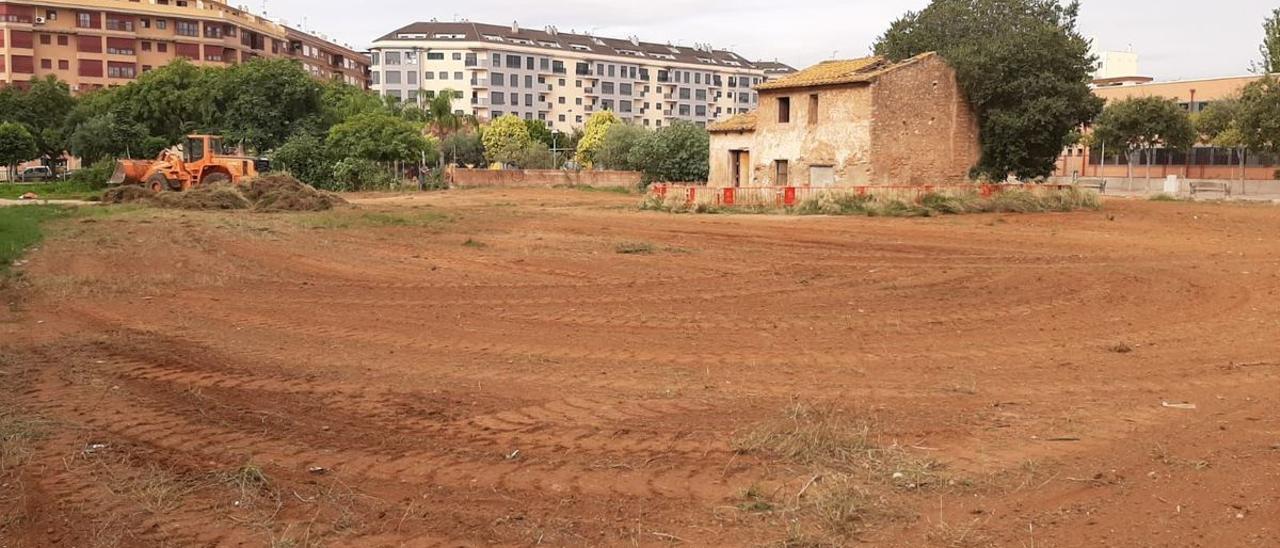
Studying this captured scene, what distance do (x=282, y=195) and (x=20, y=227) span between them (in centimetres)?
993

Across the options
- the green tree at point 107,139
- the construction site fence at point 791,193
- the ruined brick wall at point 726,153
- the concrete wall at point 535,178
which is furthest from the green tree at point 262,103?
the construction site fence at point 791,193

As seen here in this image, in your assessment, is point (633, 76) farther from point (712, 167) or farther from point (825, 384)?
point (825, 384)

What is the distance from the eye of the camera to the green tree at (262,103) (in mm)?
59531

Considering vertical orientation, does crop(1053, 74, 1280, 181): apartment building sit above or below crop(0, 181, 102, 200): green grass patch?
above

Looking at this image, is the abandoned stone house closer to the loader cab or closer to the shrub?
the loader cab

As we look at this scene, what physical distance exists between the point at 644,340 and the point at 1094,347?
4672 mm

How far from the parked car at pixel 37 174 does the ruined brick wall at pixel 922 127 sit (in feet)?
192


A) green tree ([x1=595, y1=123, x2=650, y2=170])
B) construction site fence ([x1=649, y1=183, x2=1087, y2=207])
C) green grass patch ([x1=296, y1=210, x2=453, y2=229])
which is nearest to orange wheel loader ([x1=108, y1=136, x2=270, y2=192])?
green grass patch ([x1=296, y1=210, x2=453, y2=229])

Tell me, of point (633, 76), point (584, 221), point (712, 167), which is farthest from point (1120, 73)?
point (584, 221)

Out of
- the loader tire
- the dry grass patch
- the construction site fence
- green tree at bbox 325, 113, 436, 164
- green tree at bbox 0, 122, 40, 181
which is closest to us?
the dry grass patch

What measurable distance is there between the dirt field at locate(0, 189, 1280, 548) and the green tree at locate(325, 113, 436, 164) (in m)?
40.2

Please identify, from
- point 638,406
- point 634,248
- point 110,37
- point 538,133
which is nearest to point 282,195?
point 634,248

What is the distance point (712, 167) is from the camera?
4788 cm

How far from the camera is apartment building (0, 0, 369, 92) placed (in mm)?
89688
